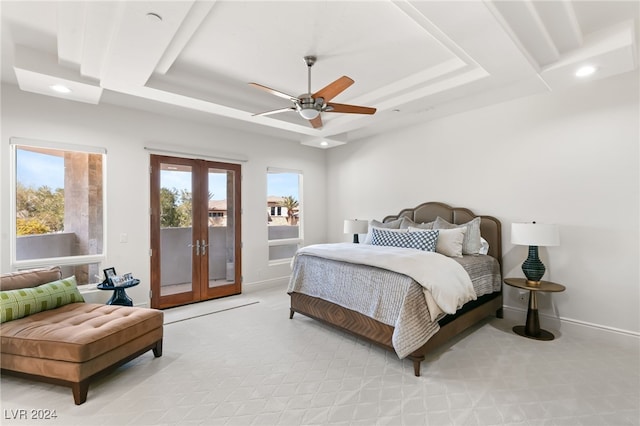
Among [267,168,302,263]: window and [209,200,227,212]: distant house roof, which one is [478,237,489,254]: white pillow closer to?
[267,168,302,263]: window

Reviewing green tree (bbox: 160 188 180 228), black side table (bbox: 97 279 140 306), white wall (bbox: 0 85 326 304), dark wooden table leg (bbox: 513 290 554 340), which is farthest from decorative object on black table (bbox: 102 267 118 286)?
dark wooden table leg (bbox: 513 290 554 340)

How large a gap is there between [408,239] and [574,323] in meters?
2.03

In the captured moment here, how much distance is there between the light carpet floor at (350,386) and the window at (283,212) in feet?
8.54

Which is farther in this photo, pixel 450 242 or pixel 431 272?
pixel 450 242

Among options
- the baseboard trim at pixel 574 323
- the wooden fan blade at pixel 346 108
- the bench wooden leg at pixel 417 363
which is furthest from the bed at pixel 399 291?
the wooden fan blade at pixel 346 108

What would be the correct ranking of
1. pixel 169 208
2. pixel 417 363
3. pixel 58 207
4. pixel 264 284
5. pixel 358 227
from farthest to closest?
1. pixel 264 284
2. pixel 358 227
3. pixel 169 208
4. pixel 58 207
5. pixel 417 363

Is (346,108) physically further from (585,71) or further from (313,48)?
(585,71)

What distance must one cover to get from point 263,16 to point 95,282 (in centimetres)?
384

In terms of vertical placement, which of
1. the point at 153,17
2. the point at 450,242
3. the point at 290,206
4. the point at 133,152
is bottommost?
the point at 450,242

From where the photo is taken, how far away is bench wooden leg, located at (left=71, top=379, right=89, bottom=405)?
216cm

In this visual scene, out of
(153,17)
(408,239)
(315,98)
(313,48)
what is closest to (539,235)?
(408,239)

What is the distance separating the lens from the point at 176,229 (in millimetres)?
4562

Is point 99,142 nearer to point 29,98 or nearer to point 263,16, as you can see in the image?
point 29,98

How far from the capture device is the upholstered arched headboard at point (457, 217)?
13.0 ft
